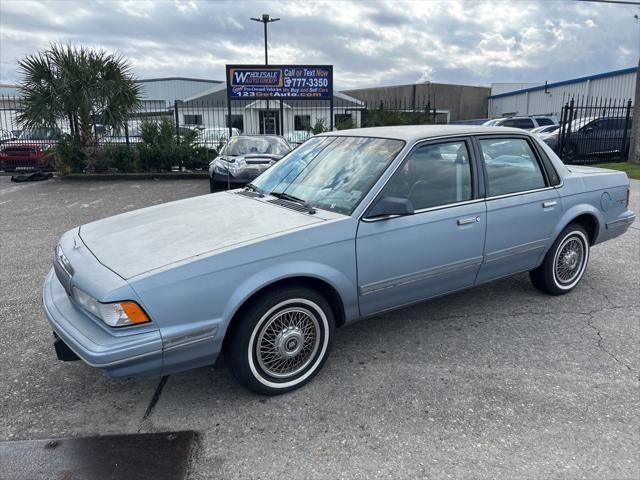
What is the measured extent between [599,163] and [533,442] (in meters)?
16.6

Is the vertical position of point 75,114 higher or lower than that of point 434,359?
higher

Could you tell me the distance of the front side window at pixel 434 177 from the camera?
347cm

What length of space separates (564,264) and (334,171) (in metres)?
2.49

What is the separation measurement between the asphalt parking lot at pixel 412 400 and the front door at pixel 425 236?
503 millimetres

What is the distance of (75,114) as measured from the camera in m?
13.9

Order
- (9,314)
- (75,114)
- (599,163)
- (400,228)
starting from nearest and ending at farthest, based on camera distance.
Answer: (400,228) < (9,314) < (75,114) < (599,163)

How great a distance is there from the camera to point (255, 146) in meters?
10.6

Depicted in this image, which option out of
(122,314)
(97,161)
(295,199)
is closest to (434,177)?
(295,199)

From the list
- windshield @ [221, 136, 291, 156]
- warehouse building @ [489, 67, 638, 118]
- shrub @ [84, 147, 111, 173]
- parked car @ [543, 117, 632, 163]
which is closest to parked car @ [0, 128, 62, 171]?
shrub @ [84, 147, 111, 173]

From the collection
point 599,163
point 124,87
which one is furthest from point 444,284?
point 599,163

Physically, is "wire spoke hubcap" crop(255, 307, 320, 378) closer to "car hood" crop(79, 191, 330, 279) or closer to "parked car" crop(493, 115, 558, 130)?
"car hood" crop(79, 191, 330, 279)

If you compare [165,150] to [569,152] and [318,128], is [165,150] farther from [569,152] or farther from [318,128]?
[569,152]

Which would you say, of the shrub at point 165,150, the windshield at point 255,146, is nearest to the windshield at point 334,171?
the windshield at point 255,146

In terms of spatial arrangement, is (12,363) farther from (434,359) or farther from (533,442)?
(533,442)
